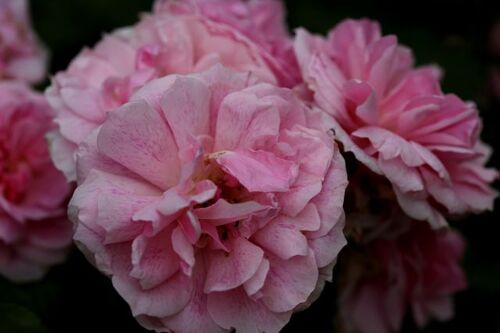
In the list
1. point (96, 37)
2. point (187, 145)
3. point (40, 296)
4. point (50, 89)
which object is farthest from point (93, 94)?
point (96, 37)

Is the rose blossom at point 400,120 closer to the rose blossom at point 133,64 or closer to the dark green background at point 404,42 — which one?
the rose blossom at point 133,64

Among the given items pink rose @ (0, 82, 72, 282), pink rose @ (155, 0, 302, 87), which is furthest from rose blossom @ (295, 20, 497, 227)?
pink rose @ (0, 82, 72, 282)

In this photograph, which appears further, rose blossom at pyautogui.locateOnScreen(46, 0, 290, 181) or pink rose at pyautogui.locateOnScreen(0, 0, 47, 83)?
pink rose at pyautogui.locateOnScreen(0, 0, 47, 83)

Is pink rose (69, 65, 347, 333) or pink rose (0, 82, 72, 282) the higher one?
pink rose (69, 65, 347, 333)

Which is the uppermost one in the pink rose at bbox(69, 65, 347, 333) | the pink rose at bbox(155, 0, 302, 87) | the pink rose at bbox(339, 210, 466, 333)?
the pink rose at bbox(155, 0, 302, 87)

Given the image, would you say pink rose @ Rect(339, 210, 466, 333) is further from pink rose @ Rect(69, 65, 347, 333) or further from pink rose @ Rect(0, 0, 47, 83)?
pink rose @ Rect(0, 0, 47, 83)

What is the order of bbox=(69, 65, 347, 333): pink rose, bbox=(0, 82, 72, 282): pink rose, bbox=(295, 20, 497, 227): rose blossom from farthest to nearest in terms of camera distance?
bbox=(0, 82, 72, 282): pink rose < bbox=(295, 20, 497, 227): rose blossom < bbox=(69, 65, 347, 333): pink rose
